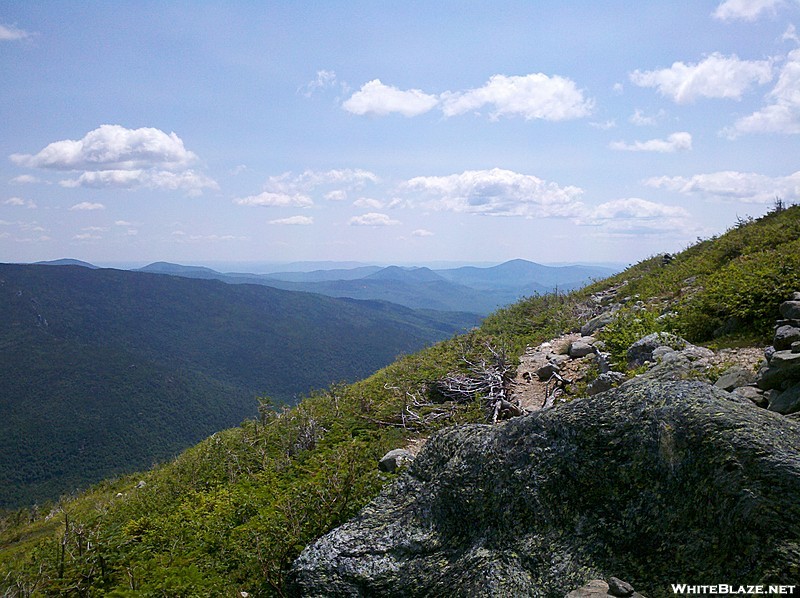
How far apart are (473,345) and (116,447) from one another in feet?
647

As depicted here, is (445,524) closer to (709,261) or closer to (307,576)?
(307,576)

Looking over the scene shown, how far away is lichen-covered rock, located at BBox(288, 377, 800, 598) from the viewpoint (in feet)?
12.1

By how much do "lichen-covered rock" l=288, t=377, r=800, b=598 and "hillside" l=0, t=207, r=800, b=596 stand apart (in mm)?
16

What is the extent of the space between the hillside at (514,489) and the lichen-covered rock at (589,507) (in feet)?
0.05

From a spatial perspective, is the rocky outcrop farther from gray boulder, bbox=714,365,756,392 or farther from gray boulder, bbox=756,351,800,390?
gray boulder, bbox=714,365,756,392

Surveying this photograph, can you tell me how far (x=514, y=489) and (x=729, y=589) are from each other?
6.54 feet

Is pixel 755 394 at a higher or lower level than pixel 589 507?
higher

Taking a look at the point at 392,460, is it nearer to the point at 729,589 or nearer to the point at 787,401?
the point at 729,589

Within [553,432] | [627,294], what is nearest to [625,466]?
[553,432]

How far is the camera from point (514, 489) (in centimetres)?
509

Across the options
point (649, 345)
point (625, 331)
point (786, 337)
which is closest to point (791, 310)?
point (786, 337)

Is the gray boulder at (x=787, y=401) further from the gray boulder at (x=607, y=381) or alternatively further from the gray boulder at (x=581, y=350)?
the gray boulder at (x=581, y=350)

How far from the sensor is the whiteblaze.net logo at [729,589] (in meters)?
3.22

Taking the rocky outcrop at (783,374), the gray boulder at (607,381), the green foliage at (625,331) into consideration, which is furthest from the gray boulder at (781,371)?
the green foliage at (625,331)
